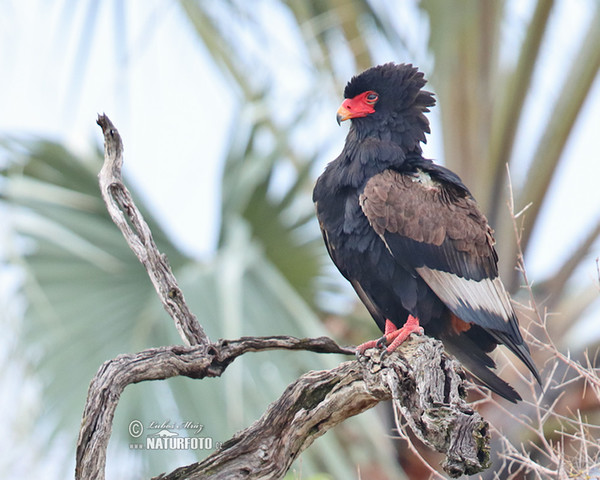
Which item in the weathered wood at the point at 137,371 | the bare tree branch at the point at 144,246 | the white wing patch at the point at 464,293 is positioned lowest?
the white wing patch at the point at 464,293

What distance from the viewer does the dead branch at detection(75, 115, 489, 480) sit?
2668 mm

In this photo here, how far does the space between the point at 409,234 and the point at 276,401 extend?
3.36ft

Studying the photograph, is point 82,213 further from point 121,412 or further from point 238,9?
point 238,9

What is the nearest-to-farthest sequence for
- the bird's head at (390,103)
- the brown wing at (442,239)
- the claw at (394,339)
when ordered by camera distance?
the claw at (394,339), the brown wing at (442,239), the bird's head at (390,103)

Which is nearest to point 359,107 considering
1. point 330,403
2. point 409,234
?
point 409,234

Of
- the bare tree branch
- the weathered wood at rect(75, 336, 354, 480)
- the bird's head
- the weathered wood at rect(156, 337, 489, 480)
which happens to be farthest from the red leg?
the bird's head

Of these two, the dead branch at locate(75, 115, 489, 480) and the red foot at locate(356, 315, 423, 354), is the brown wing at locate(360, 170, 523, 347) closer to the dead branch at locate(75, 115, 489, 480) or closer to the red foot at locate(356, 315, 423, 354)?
the red foot at locate(356, 315, 423, 354)

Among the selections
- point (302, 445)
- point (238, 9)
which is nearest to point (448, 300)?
point (302, 445)

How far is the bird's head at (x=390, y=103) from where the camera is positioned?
390 cm

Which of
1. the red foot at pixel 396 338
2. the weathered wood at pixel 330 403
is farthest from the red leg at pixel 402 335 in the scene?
the weathered wood at pixel 330 403

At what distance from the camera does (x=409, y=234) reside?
3572mm

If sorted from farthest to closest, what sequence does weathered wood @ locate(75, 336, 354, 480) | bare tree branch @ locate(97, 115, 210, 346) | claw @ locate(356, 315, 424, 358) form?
claw @ locate(356, 315, 424, 358) → bare tree branch @ locate(97, 115, 210, 346) → weathered wood @ locate(75, 336, 354, 480)

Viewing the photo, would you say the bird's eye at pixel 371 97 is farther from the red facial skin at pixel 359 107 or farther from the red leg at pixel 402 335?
the red leg at pixel 402 335

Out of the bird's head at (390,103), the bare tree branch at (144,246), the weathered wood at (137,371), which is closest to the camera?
the weathered wood at (137,371)
